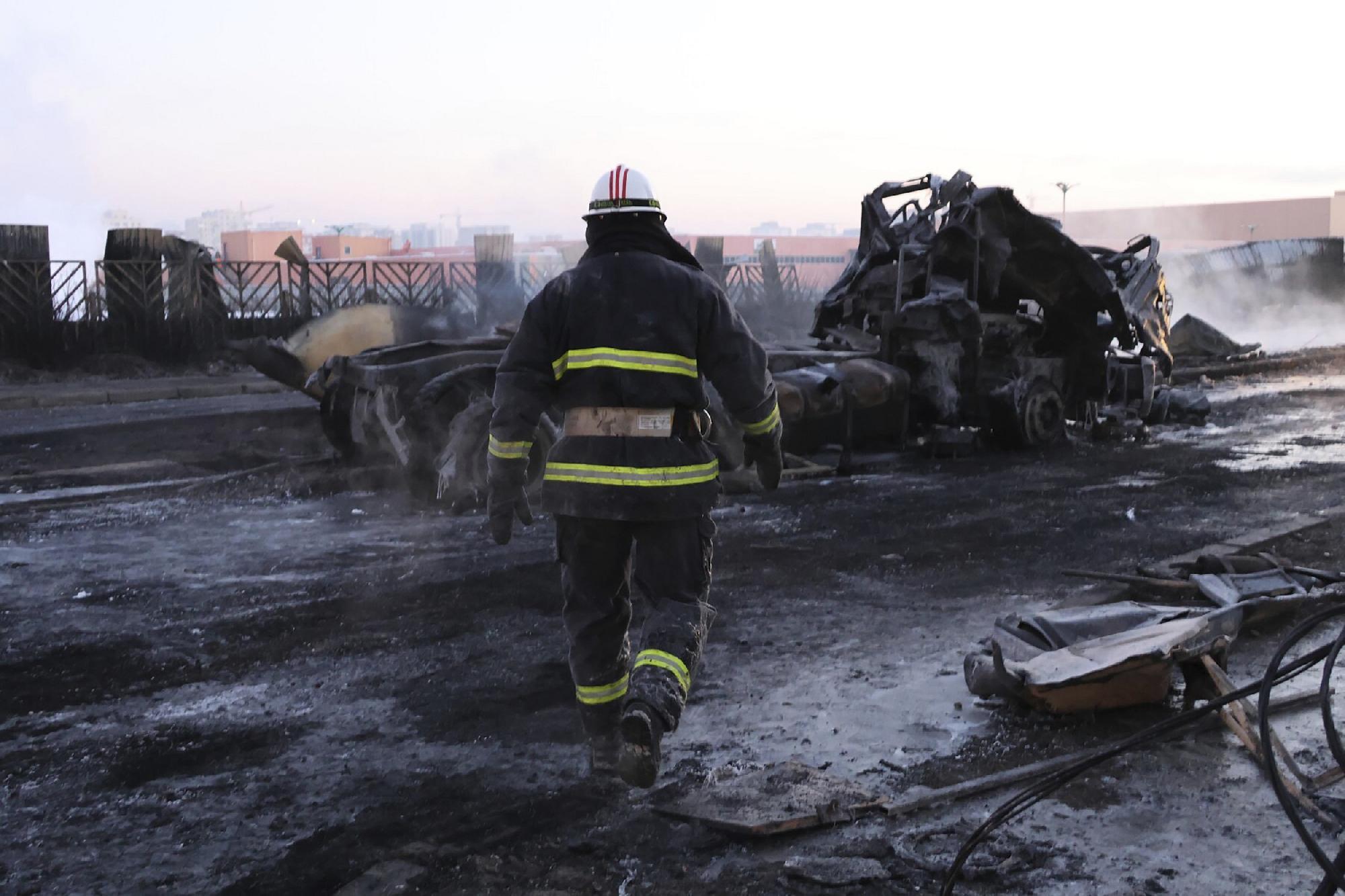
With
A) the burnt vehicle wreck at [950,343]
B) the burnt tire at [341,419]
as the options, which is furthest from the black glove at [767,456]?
the burnt tire at [341,419]

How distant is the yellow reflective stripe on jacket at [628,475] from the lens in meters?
3.96

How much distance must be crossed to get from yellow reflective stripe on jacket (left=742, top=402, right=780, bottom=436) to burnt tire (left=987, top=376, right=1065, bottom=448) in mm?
8509

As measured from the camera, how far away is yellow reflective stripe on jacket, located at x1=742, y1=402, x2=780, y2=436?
4.22m

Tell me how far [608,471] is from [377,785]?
130 centimetres

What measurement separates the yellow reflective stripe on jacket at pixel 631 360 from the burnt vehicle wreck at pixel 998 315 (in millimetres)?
8336

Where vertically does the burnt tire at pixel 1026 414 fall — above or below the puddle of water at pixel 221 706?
above

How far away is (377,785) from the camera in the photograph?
4.16 metres

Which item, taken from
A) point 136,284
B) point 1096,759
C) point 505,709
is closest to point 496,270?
point 136,284

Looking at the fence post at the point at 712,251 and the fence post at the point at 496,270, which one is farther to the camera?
the fence post at the point at 712,251

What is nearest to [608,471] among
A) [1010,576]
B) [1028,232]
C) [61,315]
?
[1010,576]

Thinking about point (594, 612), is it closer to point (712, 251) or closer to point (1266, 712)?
point (1266, 712)

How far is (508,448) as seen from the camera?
4.16 metres

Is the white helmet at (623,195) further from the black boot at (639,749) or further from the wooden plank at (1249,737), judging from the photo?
the wooden plank at (1249,737)

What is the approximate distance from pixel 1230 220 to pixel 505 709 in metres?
77.4
